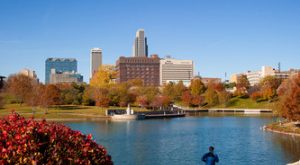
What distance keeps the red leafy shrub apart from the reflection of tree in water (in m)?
25.7

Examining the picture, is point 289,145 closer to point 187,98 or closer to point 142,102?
point 142,102

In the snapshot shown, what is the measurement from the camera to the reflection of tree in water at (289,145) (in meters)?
35.4

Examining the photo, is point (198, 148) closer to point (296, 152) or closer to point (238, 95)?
point (296, 152)

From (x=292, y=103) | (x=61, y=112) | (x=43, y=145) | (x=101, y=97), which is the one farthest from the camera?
(x=101, y=97)

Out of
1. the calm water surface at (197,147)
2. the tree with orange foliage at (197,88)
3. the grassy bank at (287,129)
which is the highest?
the tree with orange foliage at (197,88)

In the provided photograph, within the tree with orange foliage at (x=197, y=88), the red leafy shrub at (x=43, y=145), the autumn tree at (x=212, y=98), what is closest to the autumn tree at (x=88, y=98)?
the autumn tree at (x=212, y=98)

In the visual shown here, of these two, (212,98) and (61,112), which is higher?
(212,98)

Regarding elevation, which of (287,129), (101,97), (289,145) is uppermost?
(101,97)

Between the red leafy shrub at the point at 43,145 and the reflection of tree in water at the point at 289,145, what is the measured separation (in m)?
25.7

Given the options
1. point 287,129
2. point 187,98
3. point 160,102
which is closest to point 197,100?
point 187,98

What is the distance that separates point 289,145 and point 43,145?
35085mm

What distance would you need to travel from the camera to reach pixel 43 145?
34.4 ft

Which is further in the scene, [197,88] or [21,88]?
[197,88]

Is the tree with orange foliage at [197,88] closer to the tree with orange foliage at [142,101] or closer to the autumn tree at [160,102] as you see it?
the autumn tree at [160,102]
